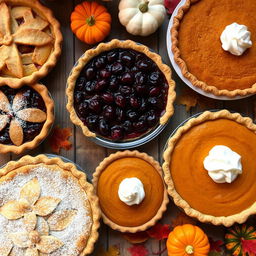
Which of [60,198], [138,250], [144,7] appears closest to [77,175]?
[60,198]

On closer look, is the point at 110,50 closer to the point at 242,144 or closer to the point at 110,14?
the point at 110,14

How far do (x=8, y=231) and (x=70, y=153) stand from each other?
0.61 meters

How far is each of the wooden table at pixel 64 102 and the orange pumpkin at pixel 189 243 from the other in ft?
0.68

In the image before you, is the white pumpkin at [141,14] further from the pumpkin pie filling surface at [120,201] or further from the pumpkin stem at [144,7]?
the pumpkin pie filling surface at [120,201]

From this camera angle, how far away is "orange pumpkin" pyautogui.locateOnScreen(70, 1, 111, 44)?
2.59 m

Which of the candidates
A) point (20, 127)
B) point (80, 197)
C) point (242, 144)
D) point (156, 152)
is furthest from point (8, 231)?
point (242, 144)

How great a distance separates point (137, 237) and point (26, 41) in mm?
1388

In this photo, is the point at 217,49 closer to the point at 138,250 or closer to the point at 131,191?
the point at 131,191

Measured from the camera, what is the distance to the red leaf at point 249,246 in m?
2.56

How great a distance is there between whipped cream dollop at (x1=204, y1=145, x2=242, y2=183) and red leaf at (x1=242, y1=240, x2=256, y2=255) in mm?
439

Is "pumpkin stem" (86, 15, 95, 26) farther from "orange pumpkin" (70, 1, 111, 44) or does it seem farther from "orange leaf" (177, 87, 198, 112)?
"orange leaf" (177, 87, 198, 112)

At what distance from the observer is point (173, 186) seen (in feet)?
8.24

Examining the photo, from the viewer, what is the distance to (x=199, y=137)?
2508 millimetres

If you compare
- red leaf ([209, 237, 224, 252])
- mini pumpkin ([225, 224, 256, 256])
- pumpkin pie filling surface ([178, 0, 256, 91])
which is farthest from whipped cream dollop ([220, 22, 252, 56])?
red leaf ([209, 237, 224, 252])
